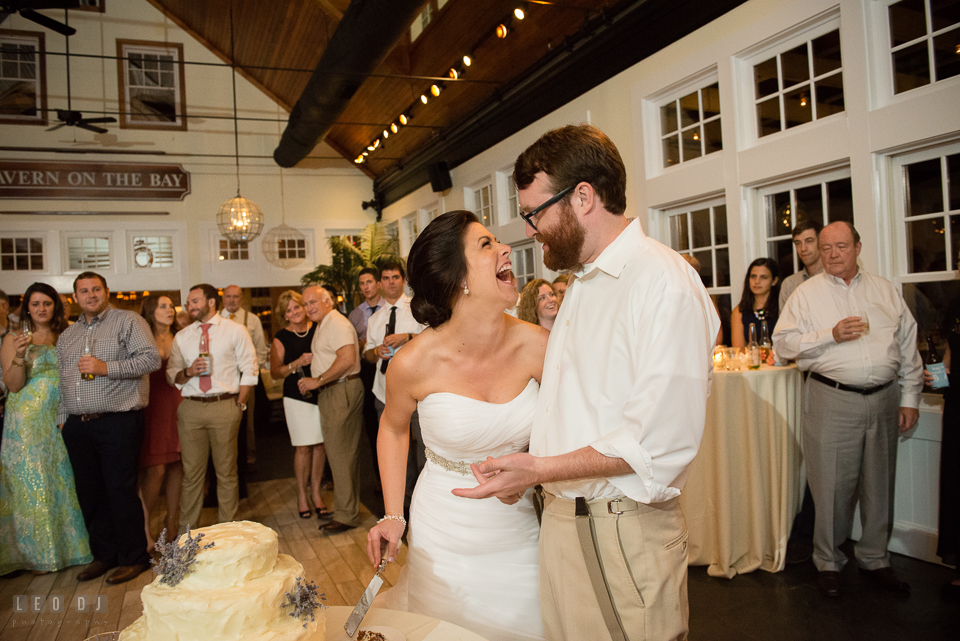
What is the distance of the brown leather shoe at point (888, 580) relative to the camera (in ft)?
10.2

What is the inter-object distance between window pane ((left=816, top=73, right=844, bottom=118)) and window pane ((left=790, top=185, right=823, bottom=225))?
1.62 ft

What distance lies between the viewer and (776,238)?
4605mm

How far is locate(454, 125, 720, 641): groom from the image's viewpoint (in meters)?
1.25

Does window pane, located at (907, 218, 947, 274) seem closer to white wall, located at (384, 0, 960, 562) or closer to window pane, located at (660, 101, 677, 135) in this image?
white wall, located at (384, 0, 960, 562)

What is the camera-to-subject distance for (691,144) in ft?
17.0

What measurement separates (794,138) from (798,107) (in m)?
0.28

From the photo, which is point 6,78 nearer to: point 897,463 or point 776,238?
point 776,238

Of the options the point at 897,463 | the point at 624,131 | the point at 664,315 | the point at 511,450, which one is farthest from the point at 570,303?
the point at 624,131

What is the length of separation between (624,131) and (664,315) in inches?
188

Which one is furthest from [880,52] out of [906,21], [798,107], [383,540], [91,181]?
[91,181]

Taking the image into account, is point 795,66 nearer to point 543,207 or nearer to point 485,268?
point 485,268

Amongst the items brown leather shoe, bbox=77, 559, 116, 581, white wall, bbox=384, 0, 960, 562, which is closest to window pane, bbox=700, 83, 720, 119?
white wall, bbox=384, 0, 960, 562

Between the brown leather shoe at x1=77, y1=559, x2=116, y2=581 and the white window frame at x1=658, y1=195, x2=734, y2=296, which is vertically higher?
the white window frame at x1=658, y1=195, x2=734, y2=296

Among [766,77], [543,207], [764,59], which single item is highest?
[764,59]
